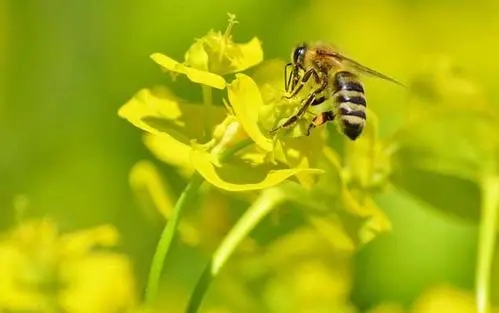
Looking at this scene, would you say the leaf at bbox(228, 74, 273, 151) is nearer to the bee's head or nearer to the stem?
the stem

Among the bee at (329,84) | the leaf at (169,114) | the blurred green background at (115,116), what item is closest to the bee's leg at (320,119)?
the bee at (329,84)

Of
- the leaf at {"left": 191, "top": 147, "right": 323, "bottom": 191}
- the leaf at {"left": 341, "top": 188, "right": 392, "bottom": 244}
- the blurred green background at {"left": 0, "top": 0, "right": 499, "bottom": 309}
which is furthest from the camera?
the blurred green background at {"left": 0, "top": 0, "right": 499, "bottom": 309}

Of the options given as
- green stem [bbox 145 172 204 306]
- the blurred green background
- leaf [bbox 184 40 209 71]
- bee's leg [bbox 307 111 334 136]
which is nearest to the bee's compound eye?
bee's leg [bbox 307 111 334 136]

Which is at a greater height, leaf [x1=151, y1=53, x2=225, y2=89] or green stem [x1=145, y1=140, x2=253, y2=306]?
leaf [x1=151, y1=53, x2=225, y2=89]

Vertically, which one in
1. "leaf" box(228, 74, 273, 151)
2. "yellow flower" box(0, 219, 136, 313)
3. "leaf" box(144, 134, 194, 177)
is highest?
"leaf" box(228, 74, 273, 151)

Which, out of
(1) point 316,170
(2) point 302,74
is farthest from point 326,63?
(1) point 316,170

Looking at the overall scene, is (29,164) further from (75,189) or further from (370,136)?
(370,136)

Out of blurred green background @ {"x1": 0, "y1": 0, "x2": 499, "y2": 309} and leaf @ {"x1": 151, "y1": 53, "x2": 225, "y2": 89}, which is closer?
leaf @ {"x1": 151, "y1": 53, "x2": 225, "y2": 89}

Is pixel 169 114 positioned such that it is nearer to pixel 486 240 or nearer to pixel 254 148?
pixel 254 148
